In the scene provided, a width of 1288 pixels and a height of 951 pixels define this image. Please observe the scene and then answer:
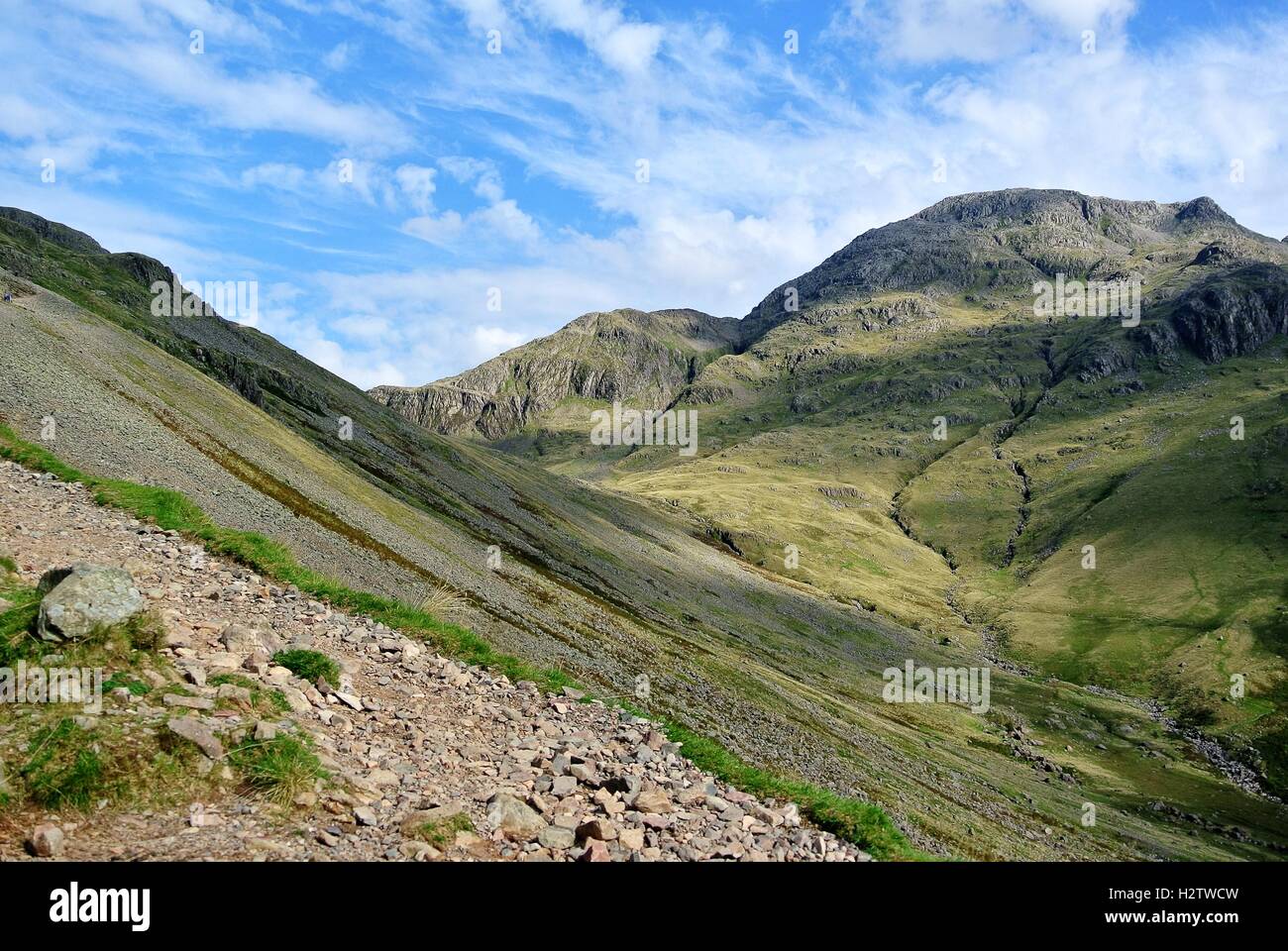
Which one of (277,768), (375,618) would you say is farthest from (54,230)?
(277,768)

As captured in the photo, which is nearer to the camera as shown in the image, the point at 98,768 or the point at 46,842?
the point at 46,842

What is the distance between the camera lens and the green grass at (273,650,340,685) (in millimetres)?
14289

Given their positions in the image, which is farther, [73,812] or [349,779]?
[349,779]

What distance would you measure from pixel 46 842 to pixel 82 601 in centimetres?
524

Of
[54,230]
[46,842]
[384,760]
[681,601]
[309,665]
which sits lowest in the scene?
[681,601]

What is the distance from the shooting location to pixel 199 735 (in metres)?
10.5

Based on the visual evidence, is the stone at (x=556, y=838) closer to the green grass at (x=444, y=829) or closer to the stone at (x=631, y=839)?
the stone at (x=631, y=839)

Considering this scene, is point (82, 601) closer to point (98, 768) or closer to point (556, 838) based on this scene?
point (98, 768)
